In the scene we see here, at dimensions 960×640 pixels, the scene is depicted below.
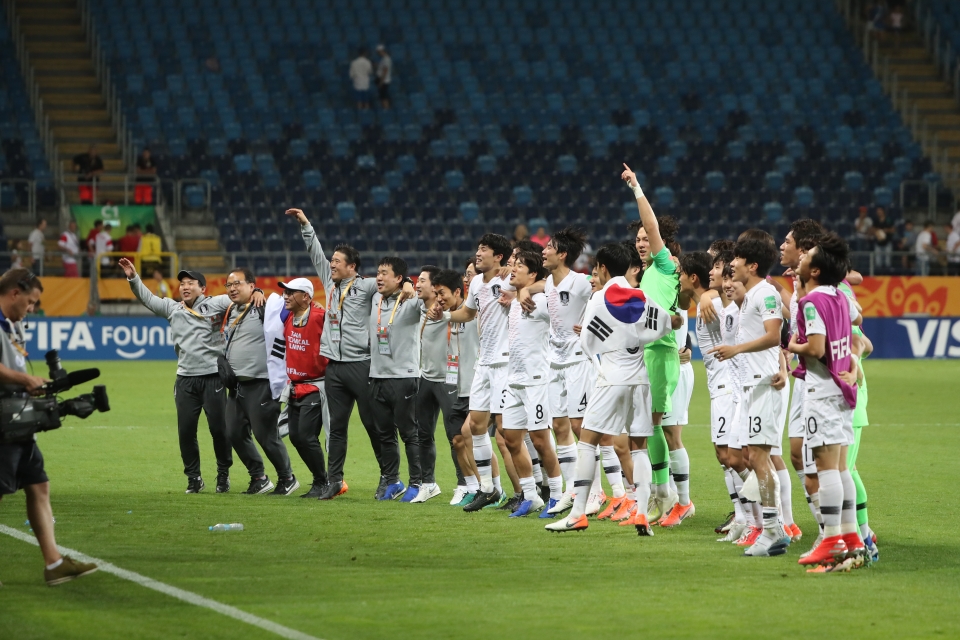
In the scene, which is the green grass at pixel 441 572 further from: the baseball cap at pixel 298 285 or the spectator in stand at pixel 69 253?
the spectator in stand at pixel 69 253

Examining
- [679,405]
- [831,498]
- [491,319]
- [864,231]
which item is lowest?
[831,498]

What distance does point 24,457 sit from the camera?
7.77 m

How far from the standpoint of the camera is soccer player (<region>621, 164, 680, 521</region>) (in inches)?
394

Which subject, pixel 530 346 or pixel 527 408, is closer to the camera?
pixel 527 408

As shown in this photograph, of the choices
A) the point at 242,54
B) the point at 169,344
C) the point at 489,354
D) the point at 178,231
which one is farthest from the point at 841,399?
the point at 242,54

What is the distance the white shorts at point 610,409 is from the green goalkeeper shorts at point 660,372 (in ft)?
1.23

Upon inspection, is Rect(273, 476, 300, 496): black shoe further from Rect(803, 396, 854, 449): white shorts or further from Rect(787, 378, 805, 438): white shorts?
Rect(803, 396, 854, 449): white shorts

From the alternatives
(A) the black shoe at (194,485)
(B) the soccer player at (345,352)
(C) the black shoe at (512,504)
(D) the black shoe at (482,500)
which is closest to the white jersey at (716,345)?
(C) the black shoe at (512,504)

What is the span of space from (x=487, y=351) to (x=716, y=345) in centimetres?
220

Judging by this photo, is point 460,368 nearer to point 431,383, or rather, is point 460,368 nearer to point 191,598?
point 431,383

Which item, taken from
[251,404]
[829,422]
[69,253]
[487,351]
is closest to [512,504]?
[487,351]

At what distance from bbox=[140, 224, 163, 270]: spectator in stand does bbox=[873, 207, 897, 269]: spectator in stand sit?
53.3ft

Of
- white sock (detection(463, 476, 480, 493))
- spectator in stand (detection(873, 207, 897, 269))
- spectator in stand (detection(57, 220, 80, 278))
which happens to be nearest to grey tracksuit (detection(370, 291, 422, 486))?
white sock (detection(463, 476, 480, 493))

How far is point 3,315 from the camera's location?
26.1 ft
